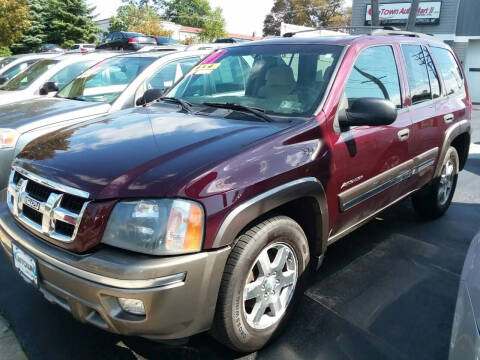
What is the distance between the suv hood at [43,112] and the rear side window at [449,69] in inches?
147

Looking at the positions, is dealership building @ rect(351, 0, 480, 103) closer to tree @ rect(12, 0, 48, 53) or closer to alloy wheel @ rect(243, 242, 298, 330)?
alloy wheel @ rect(243, 242, 298, 330)

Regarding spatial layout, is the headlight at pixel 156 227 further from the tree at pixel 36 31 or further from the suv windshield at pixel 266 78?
the tree at pixel 36 31

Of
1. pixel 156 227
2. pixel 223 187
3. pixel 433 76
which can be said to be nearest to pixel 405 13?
pixel 433 76

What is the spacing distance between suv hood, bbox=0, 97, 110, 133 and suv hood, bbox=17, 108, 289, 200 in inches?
73.3

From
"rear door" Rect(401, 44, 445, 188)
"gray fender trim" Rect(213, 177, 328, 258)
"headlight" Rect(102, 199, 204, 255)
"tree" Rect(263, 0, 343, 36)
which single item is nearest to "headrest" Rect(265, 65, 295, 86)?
"gray fender trim" Rect(213, 177, 328, 258)

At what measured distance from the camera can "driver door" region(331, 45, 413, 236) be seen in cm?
289

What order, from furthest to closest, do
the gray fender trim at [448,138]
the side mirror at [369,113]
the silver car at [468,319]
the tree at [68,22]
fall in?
the tree at [68,22], the gray fender trim at [448,138], the side mirror at [369,113], the silver car at [468,319]

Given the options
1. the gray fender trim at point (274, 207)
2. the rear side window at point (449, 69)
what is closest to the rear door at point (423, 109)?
the rear side window at point (449, 69)

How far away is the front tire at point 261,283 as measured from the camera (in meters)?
2.22

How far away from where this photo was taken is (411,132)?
11.7 feet

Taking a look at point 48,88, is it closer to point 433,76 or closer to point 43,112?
point 43,112

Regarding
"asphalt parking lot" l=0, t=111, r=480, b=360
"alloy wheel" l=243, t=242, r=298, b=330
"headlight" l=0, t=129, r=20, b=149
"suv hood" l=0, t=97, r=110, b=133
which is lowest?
"asphalt parking lot" l=0, t=111, r=480, b=360

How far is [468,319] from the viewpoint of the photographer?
1737 millimetres

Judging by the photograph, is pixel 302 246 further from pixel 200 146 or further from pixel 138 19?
pixel 138 19
